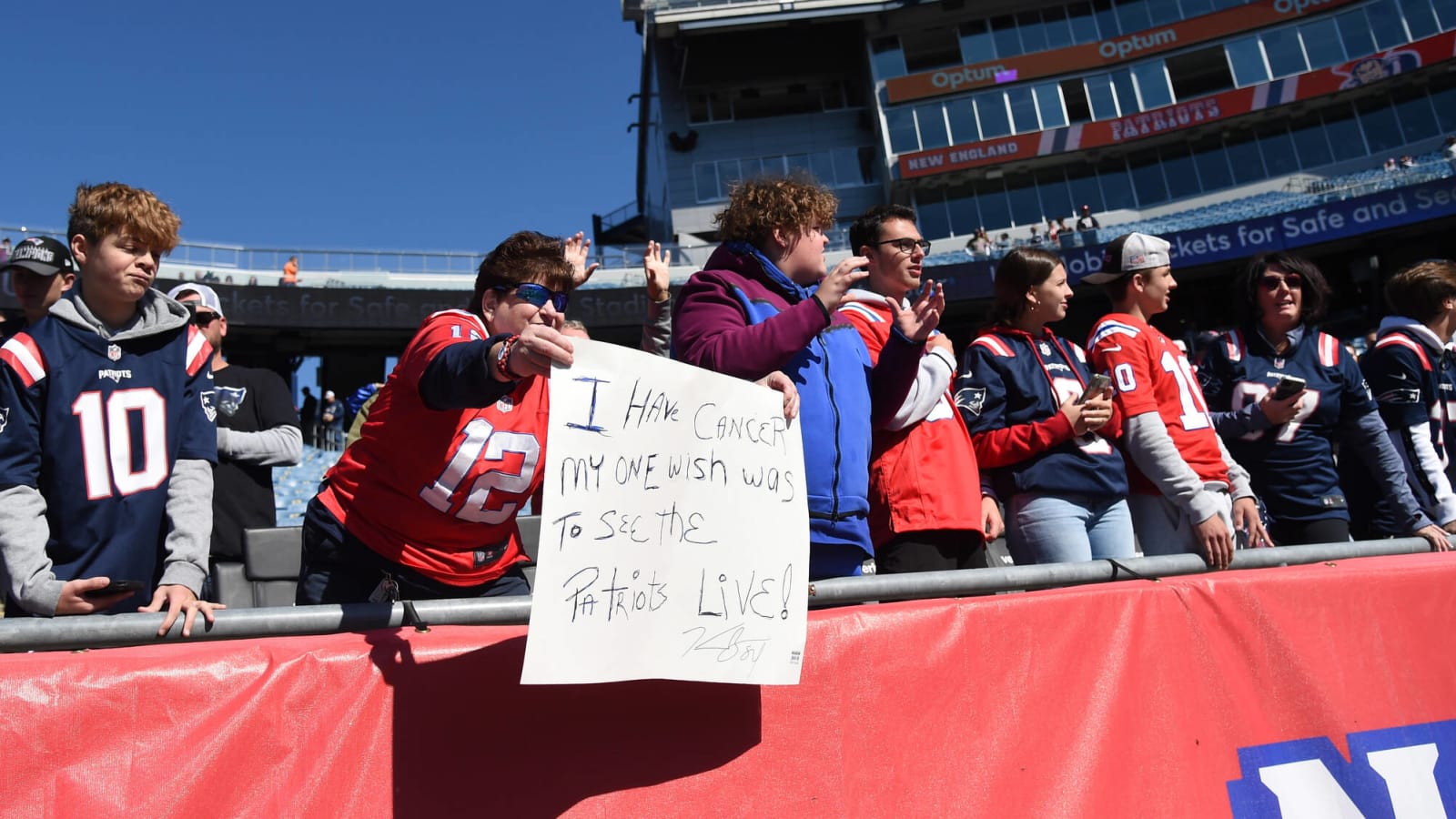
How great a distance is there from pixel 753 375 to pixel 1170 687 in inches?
46.6

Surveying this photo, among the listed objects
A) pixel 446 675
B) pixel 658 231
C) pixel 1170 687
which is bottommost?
pixel 1170 687

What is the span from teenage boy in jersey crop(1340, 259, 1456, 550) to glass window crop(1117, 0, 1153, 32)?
34.0m

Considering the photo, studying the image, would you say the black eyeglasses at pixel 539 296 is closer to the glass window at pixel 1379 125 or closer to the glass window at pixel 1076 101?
the glass window at pixel 1076 101

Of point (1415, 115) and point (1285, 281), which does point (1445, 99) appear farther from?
point (1285, 281)

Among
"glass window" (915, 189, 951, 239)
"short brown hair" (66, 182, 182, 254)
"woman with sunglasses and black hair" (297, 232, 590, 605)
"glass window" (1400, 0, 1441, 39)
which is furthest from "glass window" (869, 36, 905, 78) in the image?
"short brown hair" (66, 182, 182, 254)

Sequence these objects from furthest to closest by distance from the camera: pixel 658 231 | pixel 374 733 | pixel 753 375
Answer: pixel 658 231 → pixel 753 375 → pixel 374 733

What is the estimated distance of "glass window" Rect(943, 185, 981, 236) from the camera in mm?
33906

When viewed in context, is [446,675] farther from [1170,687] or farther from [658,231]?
[658,231]

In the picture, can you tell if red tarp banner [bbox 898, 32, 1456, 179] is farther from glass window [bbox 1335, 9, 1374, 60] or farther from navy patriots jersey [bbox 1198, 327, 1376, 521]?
navy patriots jersey [bbox 1198, 327, 1376, 521]

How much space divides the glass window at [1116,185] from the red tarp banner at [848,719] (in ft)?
109

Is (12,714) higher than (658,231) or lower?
lower

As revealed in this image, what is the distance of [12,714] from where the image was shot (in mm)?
1510

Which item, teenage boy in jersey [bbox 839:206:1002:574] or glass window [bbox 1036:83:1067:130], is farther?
glass window [bbox 1036:83:1067:130]

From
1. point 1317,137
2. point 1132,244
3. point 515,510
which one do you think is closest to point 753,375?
point 515,510
